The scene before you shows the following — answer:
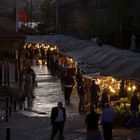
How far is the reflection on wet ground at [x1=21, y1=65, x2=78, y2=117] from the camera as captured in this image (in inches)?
1059

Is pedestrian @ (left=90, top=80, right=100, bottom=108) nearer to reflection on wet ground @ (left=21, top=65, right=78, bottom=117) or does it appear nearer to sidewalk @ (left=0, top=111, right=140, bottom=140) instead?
reflection on wet ground @ (left=21, top=65, right=78, bottom=117)

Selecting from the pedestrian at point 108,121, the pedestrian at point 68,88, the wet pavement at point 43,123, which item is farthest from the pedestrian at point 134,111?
the pedestrian at point 68,88

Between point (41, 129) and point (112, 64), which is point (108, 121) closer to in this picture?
point (41, 129)

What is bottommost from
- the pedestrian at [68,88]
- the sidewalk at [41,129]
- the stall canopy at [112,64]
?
the sidewalk at [41,129]

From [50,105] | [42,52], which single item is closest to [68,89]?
[50,105]

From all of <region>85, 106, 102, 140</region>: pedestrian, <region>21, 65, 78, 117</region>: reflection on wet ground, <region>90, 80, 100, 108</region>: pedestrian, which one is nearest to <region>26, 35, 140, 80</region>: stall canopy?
<region>90, 80, 100, 108</region>: pedestrian

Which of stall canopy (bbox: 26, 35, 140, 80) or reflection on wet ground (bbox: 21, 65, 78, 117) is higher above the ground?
stall canopy (bbox: 26, 35, 140, 80)

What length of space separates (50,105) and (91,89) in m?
3.63

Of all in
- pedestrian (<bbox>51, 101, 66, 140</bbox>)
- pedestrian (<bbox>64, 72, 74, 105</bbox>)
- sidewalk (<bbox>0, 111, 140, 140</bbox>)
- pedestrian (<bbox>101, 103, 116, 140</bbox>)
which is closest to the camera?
pedestrian (<bbox>101, 103, 116, 140</bbox>)

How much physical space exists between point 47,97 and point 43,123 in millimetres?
8835

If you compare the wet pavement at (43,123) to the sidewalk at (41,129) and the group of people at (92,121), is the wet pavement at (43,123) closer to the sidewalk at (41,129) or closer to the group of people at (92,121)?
the sidewalk at (41,129)

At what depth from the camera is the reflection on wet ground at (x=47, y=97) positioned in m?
26.9

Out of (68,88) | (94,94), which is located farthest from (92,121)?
(68,88)

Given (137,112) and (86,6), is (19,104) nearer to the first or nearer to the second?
(137,112)
